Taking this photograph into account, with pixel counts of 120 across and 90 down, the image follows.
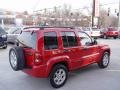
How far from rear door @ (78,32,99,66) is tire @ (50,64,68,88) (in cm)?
106

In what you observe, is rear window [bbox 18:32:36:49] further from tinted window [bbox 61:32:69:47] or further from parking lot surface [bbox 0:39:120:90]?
parking lot surface [bbox 0:39:120:90]

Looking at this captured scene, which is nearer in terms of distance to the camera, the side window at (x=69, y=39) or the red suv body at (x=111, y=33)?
the side window at (x=69, y=39)

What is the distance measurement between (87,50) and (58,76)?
1735 mm

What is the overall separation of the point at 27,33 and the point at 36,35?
1.76 feet

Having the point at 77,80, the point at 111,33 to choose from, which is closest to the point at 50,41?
the point at 77,80

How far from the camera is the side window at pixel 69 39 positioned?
6693mm

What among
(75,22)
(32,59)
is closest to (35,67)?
(32,59)

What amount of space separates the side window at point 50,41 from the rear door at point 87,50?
1.21 m

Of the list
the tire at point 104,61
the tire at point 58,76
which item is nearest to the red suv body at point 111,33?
the tire at point 104,61

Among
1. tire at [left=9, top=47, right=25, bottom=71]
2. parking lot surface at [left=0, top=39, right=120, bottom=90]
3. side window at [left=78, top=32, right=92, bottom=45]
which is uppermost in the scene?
side window at [left=78, top=32, right=92, bottom=45]

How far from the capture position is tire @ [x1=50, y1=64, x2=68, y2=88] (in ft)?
20.7

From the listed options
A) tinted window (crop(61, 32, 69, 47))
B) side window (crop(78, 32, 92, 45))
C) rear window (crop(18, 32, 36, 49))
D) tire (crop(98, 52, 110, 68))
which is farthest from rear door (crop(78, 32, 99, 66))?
rear window (crop(18, 32, 36, 49))

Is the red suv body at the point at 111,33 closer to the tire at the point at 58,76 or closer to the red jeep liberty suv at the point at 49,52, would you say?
the red jeep liberty suv at the point at 49,52

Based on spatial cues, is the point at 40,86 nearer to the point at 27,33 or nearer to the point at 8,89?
the point at 8,89
